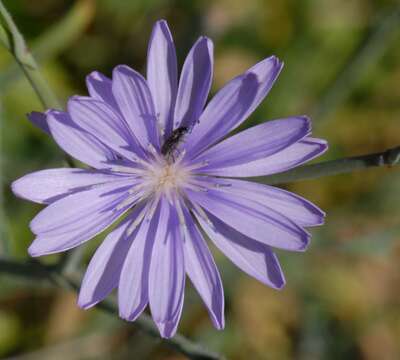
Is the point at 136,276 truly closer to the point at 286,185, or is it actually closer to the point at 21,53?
the point at 21,53

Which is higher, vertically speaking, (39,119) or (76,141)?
(39,119)

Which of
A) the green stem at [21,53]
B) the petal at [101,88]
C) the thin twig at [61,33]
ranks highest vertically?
the thin twig at [61,33]

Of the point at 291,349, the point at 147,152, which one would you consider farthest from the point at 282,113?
the point at 147,152

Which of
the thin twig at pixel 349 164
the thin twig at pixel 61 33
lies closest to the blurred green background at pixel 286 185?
the thin twig at pixel 61 33

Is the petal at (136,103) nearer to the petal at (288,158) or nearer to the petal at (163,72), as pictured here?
the petal at (163,72)

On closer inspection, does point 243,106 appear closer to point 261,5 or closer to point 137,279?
point 137,279

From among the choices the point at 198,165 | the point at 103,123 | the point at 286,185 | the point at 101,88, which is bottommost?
the point at 286,185

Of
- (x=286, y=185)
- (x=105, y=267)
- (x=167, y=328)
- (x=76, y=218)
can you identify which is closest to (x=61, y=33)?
(x=76, y=218)
